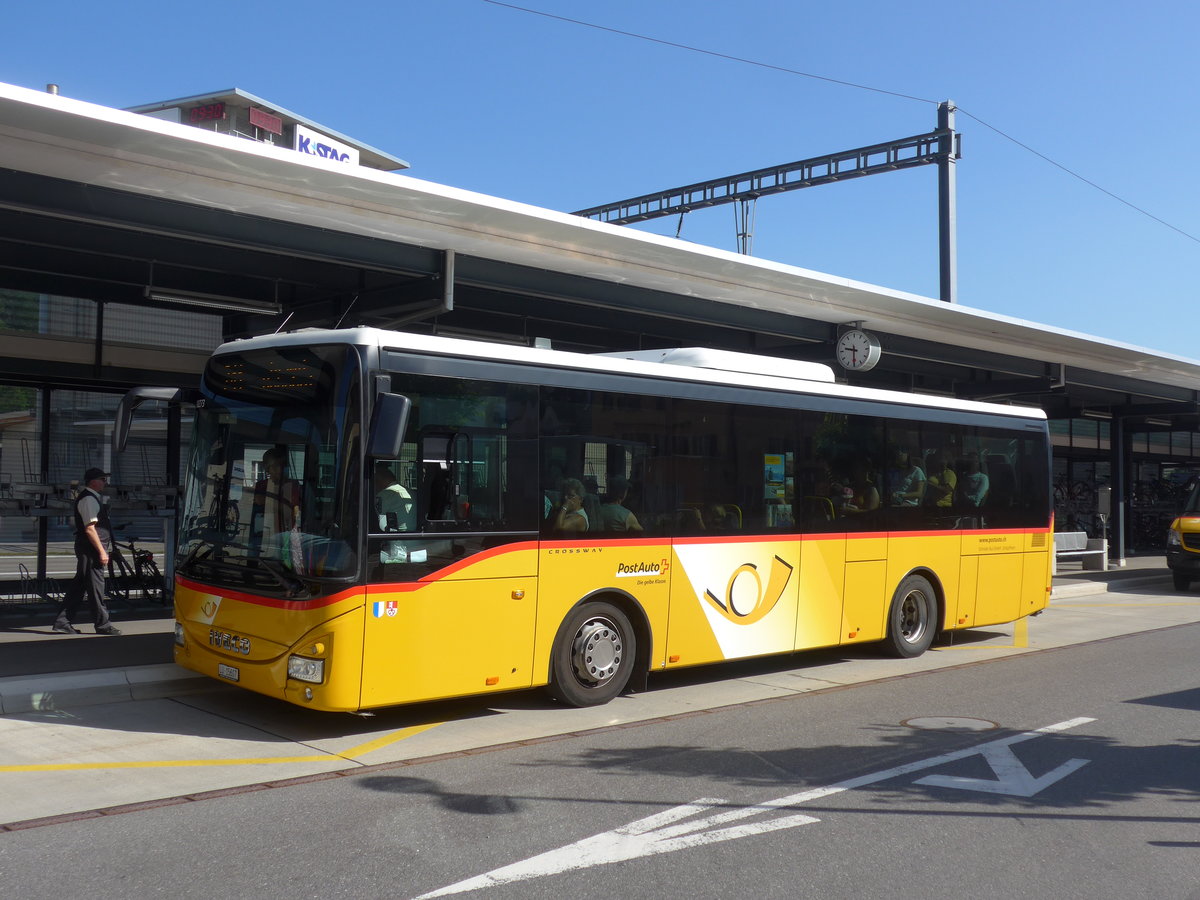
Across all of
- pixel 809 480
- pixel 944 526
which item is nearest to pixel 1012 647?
pixel 944 526

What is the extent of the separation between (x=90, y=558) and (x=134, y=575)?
14.0 ft

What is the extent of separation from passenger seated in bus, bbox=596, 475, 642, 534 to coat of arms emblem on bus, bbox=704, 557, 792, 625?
3.94 ft

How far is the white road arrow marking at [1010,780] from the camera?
692 centimetres

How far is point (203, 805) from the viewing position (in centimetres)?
642

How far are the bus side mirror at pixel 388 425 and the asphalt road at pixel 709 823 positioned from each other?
7.01ft

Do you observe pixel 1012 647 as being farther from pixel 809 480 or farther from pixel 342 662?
pixel 342 662

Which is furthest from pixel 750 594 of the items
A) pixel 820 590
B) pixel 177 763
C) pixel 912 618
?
pixel 177 763

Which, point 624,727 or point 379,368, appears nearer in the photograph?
point 379,368

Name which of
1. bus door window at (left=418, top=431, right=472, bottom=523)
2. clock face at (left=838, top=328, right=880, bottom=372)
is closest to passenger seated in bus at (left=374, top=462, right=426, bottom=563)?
bus door window at (left=418, top=431, right=472, bottom=523)

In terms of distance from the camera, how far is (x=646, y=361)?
10.3 meters

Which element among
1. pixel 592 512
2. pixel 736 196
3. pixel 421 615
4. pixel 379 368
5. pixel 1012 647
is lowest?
pixel 1012 647

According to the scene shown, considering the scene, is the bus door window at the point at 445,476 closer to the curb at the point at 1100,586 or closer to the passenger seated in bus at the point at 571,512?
the passenger seated in bus at the point at 571,512

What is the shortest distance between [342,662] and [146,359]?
9.21m

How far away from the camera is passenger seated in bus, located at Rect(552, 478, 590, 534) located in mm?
9125
